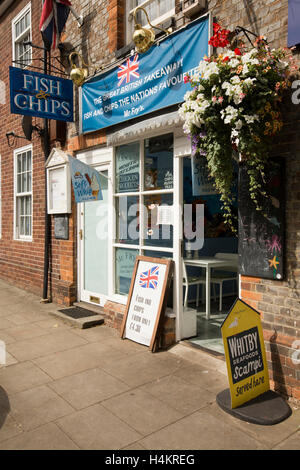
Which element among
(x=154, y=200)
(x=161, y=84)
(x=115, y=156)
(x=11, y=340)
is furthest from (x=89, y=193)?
(x=11, y=340)

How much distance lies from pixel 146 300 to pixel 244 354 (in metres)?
1.80

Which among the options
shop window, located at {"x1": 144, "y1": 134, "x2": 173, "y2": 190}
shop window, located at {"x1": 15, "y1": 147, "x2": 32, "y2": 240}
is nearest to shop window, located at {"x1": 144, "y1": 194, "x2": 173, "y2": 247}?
shop window, located at {"x1": 144, "y1": 134, "x2": 173, "y2": 190}

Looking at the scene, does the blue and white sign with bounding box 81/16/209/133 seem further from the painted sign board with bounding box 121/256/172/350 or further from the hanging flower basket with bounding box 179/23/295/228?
the painted sign board with bounding box 121/256/172/350

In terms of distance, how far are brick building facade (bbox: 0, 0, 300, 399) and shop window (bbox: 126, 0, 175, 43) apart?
0.05 m

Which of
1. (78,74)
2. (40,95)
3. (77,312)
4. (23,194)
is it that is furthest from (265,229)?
(23,194)

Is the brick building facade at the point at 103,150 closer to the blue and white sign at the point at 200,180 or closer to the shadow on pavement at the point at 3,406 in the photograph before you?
the blue and white sign at the point at 200,180

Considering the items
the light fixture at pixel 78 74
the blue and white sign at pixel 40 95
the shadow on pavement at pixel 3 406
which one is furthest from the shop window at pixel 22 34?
the shadow on pavement at pixel 3 406

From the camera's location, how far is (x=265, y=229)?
11.2 feet

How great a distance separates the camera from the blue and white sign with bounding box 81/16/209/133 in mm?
4102

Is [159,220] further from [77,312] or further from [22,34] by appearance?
[22,34]

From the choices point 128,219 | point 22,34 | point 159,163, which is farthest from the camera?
point 22,34

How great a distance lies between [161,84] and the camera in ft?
14.8
